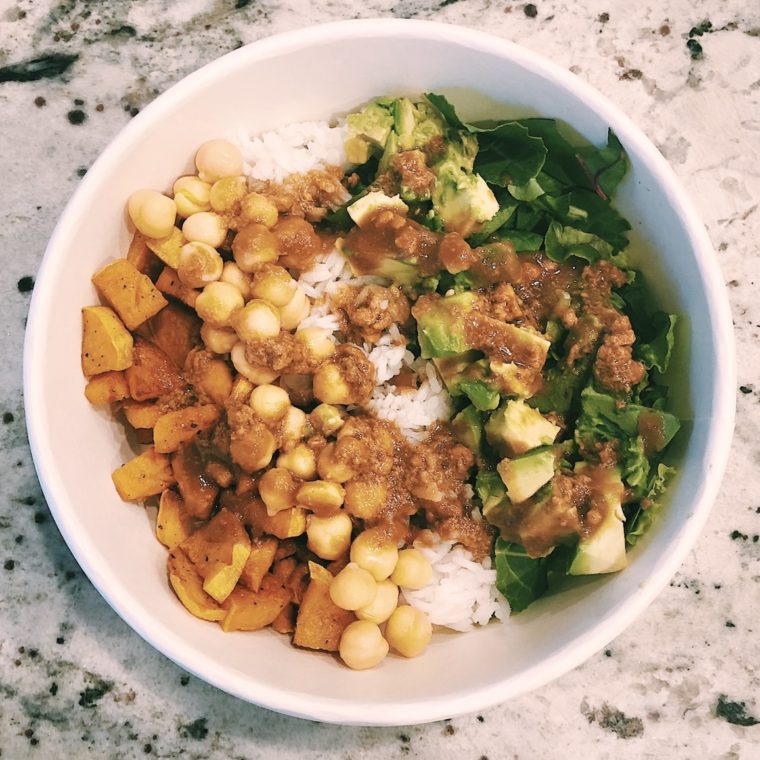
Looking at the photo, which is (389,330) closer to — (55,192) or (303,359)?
(303,359)

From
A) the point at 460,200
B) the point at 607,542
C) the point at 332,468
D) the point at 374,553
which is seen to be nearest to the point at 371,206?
the point at 460,200

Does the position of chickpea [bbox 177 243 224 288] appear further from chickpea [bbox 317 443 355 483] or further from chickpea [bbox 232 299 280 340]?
chickpea [bbox 317 443 355 483]

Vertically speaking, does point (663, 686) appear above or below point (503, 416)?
below

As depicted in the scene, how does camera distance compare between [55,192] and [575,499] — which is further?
[55,192]

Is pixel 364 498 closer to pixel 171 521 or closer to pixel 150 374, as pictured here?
pixel 171 521

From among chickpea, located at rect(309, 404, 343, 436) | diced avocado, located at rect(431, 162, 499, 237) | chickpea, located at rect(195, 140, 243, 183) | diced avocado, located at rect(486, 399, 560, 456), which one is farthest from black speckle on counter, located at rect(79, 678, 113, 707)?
diced avocado, located at rect(431, 162, 499, 237)

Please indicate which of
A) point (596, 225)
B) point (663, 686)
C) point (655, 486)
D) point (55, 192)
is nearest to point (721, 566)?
point (663, 686)

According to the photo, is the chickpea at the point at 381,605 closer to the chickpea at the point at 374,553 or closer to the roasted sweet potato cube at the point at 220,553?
the chickpea at the point at 374,553
